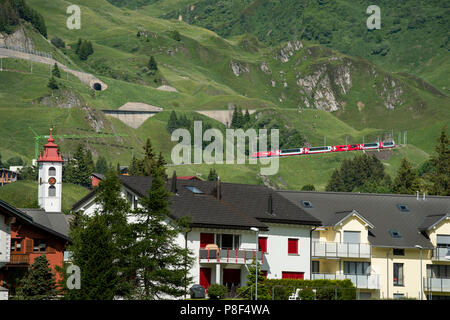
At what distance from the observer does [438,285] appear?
70875mm

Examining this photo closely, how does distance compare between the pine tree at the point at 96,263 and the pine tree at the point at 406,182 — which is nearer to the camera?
the pine tree at the point at 96,263

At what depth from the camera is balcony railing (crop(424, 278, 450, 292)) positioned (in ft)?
232

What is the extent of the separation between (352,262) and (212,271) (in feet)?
46.4

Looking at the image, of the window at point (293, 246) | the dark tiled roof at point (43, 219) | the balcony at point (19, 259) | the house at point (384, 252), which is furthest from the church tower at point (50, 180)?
the window at point (293, 246)

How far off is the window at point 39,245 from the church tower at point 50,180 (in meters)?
46.9

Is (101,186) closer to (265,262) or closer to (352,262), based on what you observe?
(265,262)

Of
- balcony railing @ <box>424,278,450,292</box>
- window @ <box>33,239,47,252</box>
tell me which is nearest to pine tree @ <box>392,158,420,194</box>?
balcony railing @ <box>424,278,450,292</box>

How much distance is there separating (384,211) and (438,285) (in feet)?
27.3

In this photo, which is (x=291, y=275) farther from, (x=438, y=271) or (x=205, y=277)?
(x=438, y=271)

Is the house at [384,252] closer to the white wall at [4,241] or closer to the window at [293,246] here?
the window at [293,246]

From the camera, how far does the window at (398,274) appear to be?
7231cm

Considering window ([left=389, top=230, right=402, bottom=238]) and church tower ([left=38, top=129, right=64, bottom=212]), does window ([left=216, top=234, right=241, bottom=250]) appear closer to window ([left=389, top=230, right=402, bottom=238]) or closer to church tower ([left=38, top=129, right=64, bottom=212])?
window ([left=389, top=230, right=402, bottom=238])
